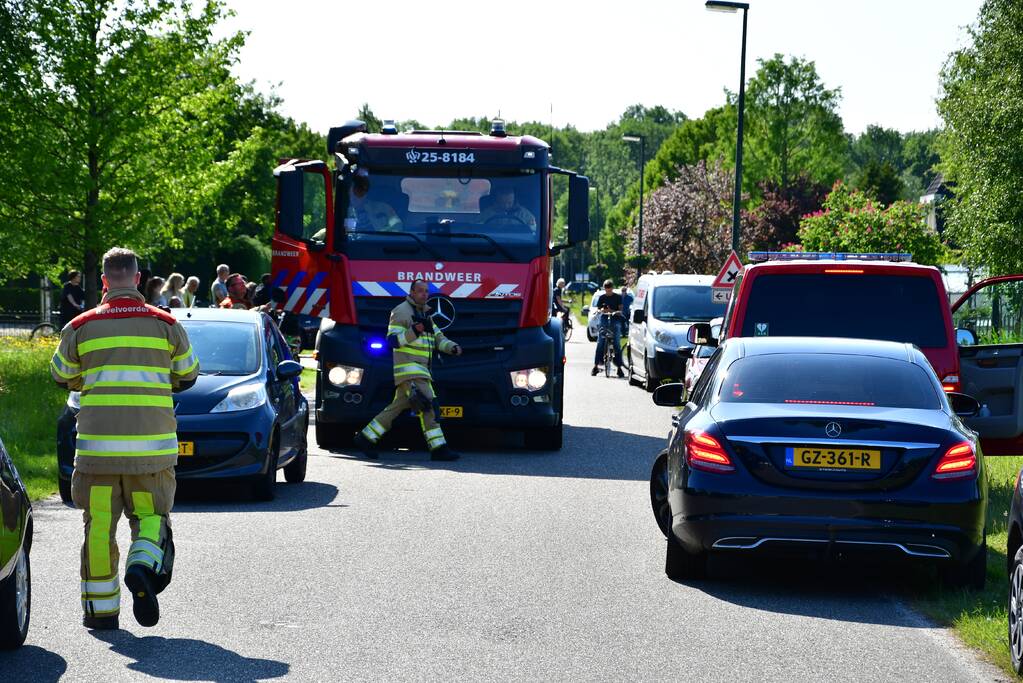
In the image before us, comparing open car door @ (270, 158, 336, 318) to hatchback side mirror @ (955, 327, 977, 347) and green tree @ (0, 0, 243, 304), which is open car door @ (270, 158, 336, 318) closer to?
green tree @ (0, 0, 243, 304)

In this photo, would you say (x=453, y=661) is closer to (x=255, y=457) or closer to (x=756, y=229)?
(x=255, y=457)

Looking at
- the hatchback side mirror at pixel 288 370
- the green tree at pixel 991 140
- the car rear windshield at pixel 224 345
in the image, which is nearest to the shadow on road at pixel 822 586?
the hatchback side mirror at pixel 288 370

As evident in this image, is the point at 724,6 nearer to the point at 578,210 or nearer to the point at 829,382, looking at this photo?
the point at 578,210

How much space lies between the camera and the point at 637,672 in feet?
22.4

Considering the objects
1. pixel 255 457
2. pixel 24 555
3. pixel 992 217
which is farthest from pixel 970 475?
pixel 992 217

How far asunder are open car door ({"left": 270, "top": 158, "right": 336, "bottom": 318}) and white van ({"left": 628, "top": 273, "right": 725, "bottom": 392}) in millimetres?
6222

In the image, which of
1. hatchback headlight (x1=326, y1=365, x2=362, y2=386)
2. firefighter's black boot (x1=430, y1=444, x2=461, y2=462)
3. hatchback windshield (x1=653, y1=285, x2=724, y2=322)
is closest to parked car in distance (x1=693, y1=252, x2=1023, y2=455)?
firefighter's black boot (x1=430, y1=444, x2=461, y2=462)

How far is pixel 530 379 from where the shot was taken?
16.7 metres

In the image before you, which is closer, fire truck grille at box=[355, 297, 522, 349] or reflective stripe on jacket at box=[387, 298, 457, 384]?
reflective stripe on jacket at box=[387, 298, 457, 384]

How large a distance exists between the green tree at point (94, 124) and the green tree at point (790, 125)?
57.9 meters

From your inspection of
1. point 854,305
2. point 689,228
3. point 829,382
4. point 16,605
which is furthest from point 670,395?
point 689,228

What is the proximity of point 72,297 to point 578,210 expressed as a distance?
38.4 feet

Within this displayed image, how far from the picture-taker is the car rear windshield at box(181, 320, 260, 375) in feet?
44.0

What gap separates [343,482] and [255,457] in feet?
5.91
